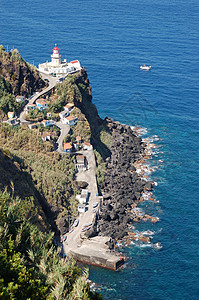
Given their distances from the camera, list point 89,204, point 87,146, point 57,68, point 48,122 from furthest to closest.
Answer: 1. point 57,68
2. point 48,122
3. point 87,146
4. point 89,204

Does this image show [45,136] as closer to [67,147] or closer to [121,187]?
[67,147]

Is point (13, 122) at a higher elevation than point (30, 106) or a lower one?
lower

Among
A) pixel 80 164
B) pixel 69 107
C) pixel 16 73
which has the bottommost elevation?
pixel 80 164

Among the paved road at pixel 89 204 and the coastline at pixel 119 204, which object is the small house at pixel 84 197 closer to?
the paved road at pixel 89 204

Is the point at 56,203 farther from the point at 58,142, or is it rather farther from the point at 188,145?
the point at 188,145

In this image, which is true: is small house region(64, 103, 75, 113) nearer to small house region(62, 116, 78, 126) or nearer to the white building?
small house region(62, 116, 78, 126)

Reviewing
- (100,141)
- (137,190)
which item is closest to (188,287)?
(137,190)

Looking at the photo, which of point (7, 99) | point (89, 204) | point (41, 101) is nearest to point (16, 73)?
point (7, 99)
